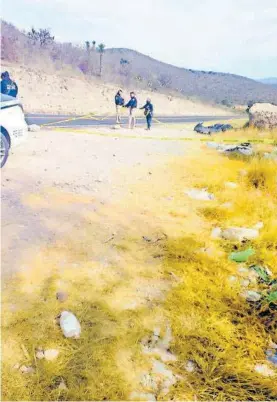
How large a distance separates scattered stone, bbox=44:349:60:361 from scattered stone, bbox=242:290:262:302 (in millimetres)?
Answer: 2047

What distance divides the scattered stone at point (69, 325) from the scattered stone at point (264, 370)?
1.53 metres

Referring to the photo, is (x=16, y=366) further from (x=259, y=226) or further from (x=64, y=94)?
(x=64, y=94)

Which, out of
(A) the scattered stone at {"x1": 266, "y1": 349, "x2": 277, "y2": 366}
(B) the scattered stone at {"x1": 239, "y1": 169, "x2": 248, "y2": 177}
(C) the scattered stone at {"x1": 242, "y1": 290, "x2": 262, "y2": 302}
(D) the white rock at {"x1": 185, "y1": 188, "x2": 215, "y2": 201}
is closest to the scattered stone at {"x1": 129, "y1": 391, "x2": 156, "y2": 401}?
(A) the scattered stone at {"x1": 266, "y1": 349, "x2": 277, "y2": 366}

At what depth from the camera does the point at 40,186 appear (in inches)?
249

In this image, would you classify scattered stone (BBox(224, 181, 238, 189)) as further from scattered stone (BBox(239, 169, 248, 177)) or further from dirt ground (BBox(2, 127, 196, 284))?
dirt ground (BBox(2, 127, 196, 284))

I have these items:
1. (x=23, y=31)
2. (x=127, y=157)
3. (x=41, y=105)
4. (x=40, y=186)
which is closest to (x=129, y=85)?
(x=23, y=31)

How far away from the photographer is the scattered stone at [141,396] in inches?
100

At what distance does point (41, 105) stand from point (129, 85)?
17.9 m

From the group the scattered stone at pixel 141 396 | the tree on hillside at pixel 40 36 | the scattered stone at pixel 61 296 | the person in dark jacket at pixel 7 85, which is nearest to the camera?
the scattered stone at pixel 141 396

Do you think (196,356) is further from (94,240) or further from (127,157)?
(127,157)

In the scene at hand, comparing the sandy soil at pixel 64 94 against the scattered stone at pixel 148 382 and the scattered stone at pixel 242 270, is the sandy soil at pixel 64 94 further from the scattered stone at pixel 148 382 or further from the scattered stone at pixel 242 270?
the scattered stone at pixel 148 382

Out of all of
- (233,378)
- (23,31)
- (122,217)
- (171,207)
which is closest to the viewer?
(233,378)

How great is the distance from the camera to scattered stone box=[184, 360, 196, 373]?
2.86m

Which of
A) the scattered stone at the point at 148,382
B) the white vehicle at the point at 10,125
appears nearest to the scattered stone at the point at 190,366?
the scattered stone at the point at 148,382
